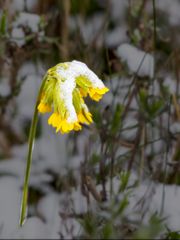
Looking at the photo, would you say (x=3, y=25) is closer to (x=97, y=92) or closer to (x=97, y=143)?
(x=97, y=143)

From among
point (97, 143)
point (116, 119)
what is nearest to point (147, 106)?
point (116, 119)

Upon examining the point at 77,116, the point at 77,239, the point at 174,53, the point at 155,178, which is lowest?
the point at 77,239

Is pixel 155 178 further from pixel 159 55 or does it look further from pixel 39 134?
pixel 159 55

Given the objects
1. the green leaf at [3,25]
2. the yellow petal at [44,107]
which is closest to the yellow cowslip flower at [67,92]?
the yellow petal at [44,107]

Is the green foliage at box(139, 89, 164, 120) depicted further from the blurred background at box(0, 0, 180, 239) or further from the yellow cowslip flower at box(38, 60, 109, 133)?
the yellow cowslip flower at box(38, 60, 109, 133)

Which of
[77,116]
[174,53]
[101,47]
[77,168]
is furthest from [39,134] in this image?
[77,116]

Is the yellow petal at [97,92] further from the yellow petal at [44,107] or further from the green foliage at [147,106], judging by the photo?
the green foliage at [147,106]
